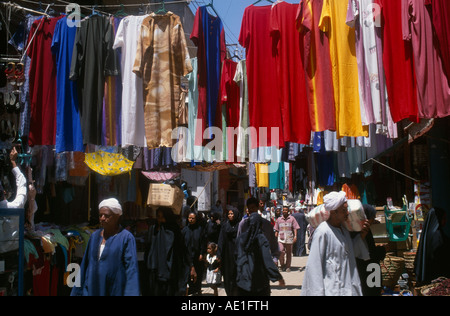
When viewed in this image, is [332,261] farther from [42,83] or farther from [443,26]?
[42,83]

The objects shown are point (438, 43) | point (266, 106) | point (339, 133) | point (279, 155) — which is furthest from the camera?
point (279, 155)

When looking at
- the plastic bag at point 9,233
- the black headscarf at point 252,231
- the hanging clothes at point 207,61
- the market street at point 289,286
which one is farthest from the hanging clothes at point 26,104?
the market street at point 289,286

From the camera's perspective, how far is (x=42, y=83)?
548 centimetres

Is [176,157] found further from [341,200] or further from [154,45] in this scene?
[341,200]

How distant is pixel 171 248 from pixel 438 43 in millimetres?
4232

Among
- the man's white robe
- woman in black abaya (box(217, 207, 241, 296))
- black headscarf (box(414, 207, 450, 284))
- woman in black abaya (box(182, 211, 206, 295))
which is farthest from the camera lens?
woman in black abaya (box(182, 211, 206, 295))

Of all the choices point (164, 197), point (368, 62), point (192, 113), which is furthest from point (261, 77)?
point (164, 197)

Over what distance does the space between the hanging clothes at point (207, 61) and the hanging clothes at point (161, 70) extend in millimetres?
229

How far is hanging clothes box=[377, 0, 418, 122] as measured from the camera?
4547mm

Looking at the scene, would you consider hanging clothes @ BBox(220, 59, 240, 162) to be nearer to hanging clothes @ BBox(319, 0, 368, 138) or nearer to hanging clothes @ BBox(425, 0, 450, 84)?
hanging clothes @ BBox(319, 0, 368, 138)

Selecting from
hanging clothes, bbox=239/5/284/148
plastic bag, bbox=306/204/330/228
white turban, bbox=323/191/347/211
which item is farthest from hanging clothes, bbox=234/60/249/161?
white turban, bbox=323/191/347/211

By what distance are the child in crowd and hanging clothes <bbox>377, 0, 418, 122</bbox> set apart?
14.7 ft

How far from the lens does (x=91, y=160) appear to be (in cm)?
682
